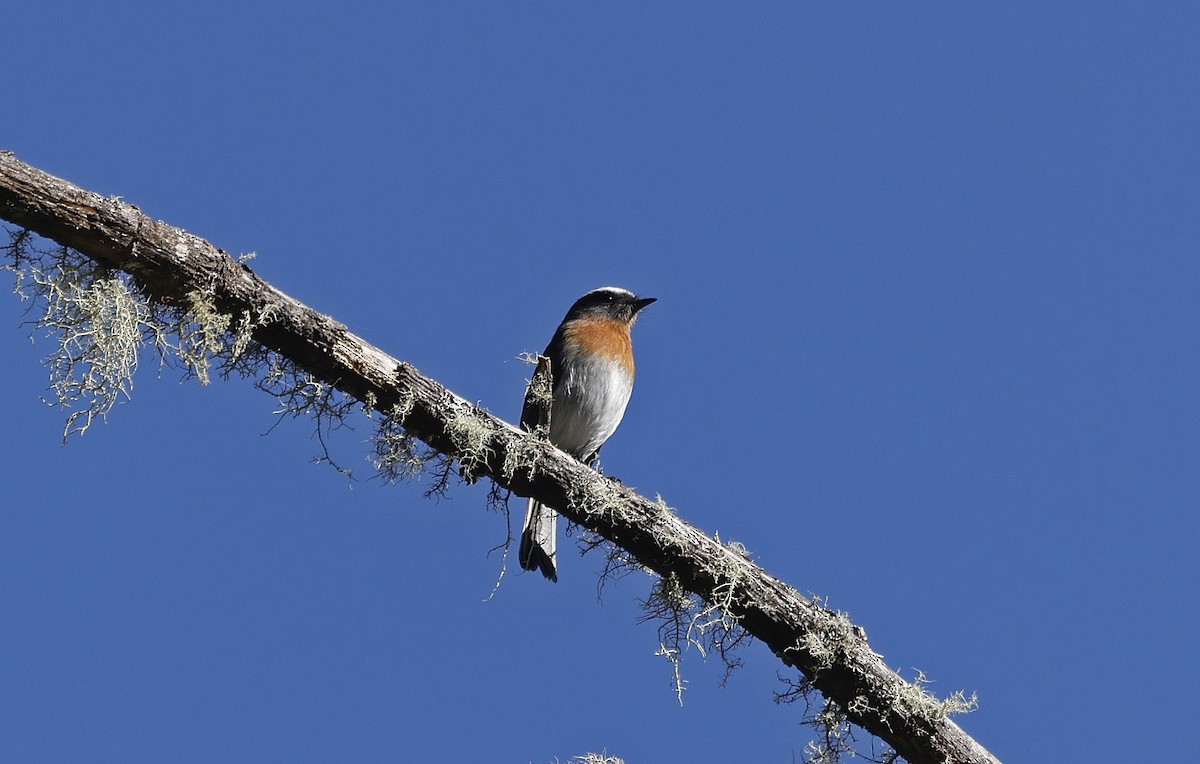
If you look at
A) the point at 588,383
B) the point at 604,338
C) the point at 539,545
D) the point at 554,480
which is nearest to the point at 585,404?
the point at 588,383

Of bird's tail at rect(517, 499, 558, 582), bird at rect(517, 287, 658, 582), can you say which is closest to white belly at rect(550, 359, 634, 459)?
bird at rect(517, 287, 658, 582)

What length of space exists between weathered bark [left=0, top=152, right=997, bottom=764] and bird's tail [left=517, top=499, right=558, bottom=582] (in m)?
Answer: 1.52

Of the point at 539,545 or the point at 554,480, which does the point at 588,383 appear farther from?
the point at 554,480

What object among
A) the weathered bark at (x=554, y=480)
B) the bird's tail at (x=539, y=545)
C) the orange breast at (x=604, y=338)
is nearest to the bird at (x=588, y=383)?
the orange breast at (x=604, y=338)

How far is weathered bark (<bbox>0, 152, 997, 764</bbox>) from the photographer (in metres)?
3.87

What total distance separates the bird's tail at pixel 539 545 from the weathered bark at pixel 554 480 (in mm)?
1522

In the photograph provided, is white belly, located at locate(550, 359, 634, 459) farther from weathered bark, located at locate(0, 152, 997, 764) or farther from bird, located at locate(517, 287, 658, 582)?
weathered bark, located at locate(0, 152, 997, 764)

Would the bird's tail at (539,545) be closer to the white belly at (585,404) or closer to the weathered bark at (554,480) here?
the white belly at (585,404)

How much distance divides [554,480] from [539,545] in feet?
5.33

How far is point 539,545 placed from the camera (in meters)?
5.88

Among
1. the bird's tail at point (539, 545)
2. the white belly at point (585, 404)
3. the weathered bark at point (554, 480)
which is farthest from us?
the white belly at point (585, 404)

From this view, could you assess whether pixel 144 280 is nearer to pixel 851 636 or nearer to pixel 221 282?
pixel 221 282

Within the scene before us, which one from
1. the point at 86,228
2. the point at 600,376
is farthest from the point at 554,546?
the point at 86,228

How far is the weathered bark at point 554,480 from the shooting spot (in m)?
3.87
